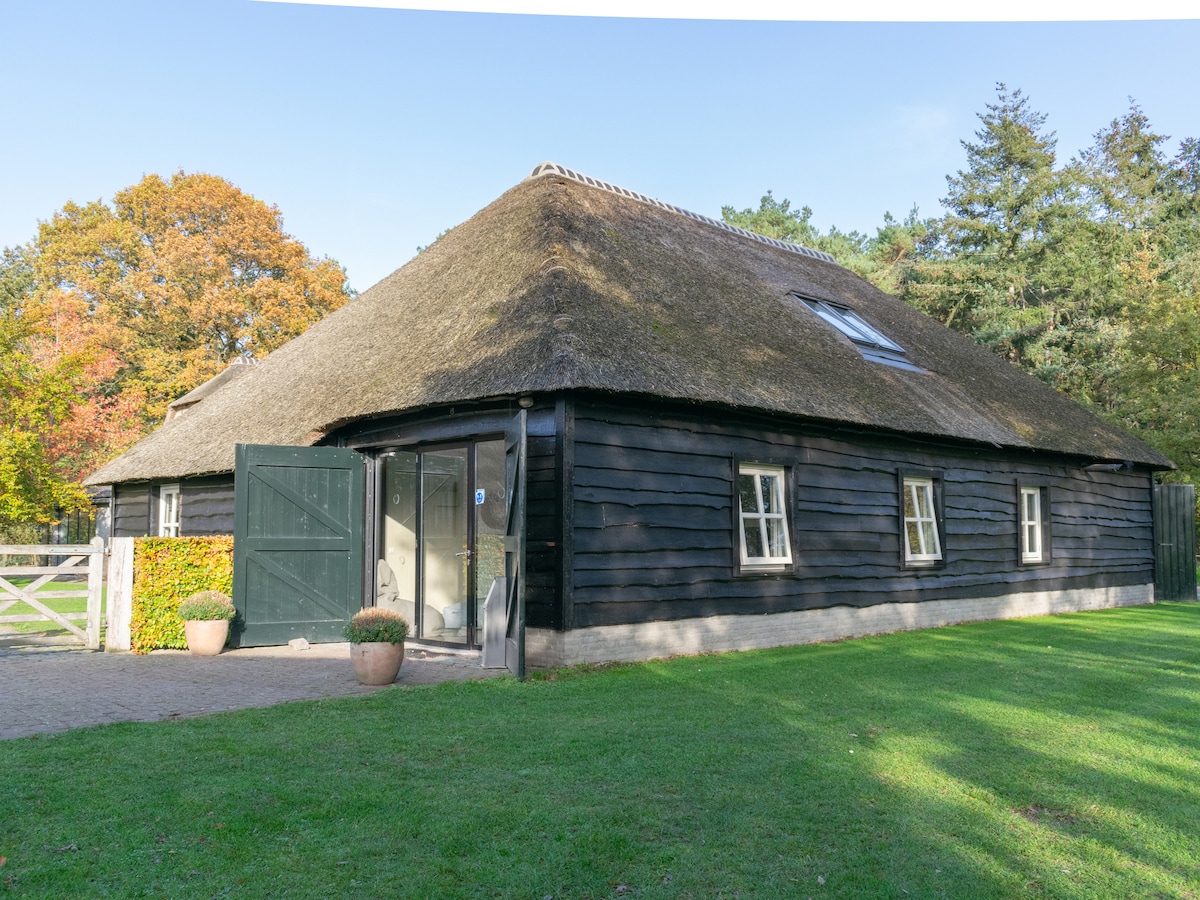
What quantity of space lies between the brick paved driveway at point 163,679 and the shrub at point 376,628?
1.39ft

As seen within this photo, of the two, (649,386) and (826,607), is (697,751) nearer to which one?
(649,386)

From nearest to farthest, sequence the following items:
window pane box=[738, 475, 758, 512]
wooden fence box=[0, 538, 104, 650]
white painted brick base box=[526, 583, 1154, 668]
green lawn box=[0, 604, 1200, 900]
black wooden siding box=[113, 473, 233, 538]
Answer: green lawn box=[0, 604, 1200, 900] < white painted brick base box=[526, 583, 1154, 668] < wooden fence box=[0, 538, 104, 650] < window pane box=[738, 475, 758, 512] < black wooden siding box=[113, 473, 233, 538]

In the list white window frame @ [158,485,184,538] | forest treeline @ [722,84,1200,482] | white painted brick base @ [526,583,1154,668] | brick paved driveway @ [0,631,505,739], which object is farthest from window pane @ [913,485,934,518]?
forest treeline @ [722,84,1200,482]

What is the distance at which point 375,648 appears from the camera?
802 centimetres

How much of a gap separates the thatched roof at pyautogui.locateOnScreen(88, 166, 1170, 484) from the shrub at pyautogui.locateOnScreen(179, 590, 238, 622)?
2353mm

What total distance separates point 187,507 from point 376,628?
8.22m

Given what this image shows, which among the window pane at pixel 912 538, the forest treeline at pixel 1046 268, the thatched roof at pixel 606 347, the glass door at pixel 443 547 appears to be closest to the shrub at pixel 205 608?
the glass door at pixel 443 547

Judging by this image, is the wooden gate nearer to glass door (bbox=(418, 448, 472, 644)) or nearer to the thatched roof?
the thatched roof

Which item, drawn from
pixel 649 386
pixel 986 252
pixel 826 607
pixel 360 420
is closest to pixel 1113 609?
pixel 826 607

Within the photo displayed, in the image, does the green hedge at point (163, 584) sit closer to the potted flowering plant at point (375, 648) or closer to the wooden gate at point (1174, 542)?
the potted flowering plant at point (375, 648)

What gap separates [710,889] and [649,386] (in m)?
5.98

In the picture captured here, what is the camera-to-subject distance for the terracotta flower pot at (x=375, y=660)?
8.03m

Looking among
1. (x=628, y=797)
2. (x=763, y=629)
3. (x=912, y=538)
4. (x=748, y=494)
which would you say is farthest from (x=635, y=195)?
(x=628, y=797)

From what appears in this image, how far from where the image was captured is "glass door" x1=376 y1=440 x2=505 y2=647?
Result: 10.1 m
